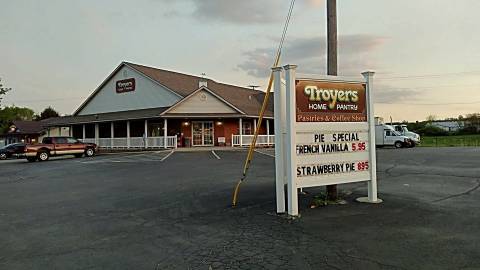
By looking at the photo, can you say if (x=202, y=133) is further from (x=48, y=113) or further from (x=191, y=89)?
(x=48, y=113)

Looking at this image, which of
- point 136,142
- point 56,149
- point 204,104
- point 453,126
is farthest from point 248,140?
point 453,126

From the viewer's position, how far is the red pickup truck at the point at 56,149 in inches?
1035

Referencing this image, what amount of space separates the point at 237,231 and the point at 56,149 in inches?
1025

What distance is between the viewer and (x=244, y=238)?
5.36 meters

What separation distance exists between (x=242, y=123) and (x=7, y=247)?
30.1 m

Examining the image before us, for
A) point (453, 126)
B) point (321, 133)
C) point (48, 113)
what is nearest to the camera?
point (321, 133)

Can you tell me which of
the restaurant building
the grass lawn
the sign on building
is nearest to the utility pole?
the restaurant building

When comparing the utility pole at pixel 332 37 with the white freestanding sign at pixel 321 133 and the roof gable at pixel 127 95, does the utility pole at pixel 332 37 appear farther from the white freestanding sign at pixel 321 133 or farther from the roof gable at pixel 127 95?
the roof gable at pixel 127 95

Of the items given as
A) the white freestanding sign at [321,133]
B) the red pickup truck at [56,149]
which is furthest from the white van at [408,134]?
the white freestanding sign at [321,133]

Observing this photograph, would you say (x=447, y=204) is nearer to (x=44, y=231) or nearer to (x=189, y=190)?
(x=189, y=190)

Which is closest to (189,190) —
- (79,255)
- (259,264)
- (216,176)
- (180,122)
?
(216,176)

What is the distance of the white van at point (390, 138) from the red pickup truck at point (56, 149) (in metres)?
27.4

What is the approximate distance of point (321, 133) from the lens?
7148 millimetres

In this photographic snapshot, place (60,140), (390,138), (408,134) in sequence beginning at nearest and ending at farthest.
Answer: (60,140) → (390,138) → (408,134)
